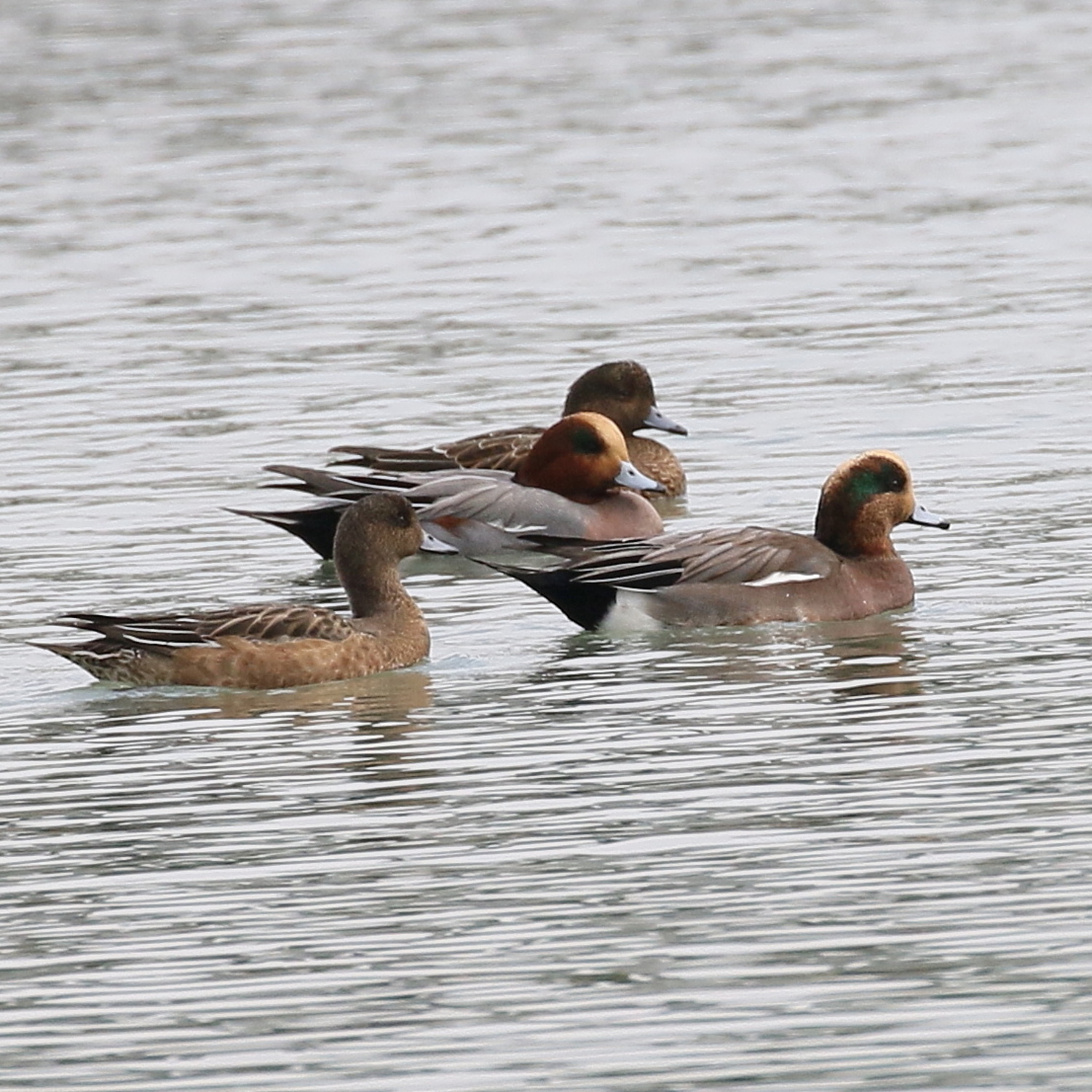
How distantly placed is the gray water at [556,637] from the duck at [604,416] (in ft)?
0.92

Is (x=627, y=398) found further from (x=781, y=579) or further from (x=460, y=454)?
(x=781, y=579)

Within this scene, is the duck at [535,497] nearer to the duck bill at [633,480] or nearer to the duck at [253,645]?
the duck bill at [633,480]

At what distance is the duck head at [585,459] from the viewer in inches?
560

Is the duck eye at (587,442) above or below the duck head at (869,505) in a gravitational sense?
above

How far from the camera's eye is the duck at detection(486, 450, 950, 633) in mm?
11867

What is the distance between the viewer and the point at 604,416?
15.6 m

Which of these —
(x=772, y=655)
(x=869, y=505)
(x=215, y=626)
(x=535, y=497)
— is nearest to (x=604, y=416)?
(x=535, y=497)

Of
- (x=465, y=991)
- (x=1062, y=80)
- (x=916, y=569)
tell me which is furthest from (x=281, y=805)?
(x=1062, y=80)

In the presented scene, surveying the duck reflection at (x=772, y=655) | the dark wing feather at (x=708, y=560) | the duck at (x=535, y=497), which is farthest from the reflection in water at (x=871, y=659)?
the duck at (x=535, y=497)

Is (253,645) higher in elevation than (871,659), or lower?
higher

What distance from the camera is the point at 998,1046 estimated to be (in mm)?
6504

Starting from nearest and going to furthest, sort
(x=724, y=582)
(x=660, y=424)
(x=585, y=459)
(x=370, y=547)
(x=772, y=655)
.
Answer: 1. (x=772, y=655)
2. (x=370, y=547)
3. (x=724, y=582)
4. (x=585, y=459)
5. (x=660, y=424)

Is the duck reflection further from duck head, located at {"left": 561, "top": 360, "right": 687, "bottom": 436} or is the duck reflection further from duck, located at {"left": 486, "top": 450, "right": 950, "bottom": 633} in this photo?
duck head, located at {"left": 561, "top": 360, "right": 687, "bottom": 436}

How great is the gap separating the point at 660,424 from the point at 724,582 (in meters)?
4.06
